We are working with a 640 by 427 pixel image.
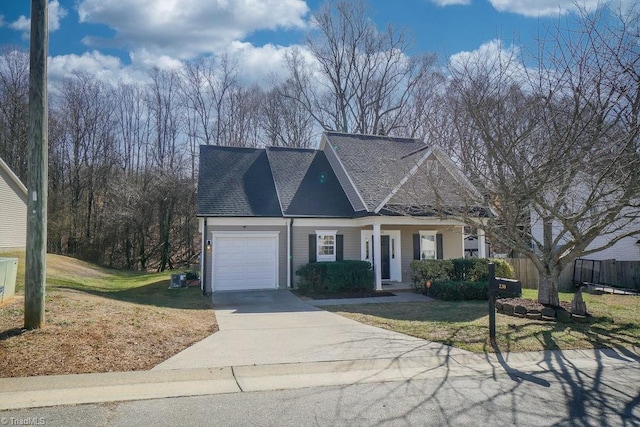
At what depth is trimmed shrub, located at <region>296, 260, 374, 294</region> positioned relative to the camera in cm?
1453

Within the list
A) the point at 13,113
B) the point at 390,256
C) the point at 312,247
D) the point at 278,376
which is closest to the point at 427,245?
the point at 390,256

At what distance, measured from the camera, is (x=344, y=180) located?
18.2 m

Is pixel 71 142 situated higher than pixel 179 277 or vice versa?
pixel 71 142

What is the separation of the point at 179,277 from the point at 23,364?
1205cm

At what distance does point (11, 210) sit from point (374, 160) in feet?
69.8

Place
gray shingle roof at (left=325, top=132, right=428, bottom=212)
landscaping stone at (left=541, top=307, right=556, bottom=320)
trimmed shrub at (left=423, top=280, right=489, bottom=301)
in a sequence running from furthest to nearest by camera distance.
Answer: gray shingle roof at (left=325, top=132, right=428, bottom=212), trimmed shrub at (left=423, top=280, right=489, bottom=301), landscaping stone at (left=541, top=307, right=556, bottom=320)

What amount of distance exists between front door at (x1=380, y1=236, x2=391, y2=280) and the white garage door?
470cm

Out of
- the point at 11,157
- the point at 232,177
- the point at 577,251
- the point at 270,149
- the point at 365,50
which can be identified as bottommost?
the point at 577,251

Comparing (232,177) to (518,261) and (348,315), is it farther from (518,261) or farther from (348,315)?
(518,261)

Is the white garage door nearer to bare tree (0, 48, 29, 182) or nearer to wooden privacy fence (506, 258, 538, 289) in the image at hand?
wooden privacy fence (506, 258, 538, 289)

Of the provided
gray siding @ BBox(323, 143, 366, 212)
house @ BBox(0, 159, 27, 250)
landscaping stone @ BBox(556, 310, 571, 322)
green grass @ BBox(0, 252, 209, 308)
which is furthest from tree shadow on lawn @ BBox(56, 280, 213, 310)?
house @ BBox(0, 159, 27, 250)

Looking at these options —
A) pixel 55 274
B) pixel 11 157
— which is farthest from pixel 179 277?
pixel 11 157

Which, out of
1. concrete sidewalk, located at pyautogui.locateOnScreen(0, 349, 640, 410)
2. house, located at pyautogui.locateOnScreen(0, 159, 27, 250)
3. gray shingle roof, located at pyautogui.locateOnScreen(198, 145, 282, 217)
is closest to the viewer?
concrete sidewalk, located at pyautogui.locateOnScreen(0, 349, 640, 410)

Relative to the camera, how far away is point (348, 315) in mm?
10250
